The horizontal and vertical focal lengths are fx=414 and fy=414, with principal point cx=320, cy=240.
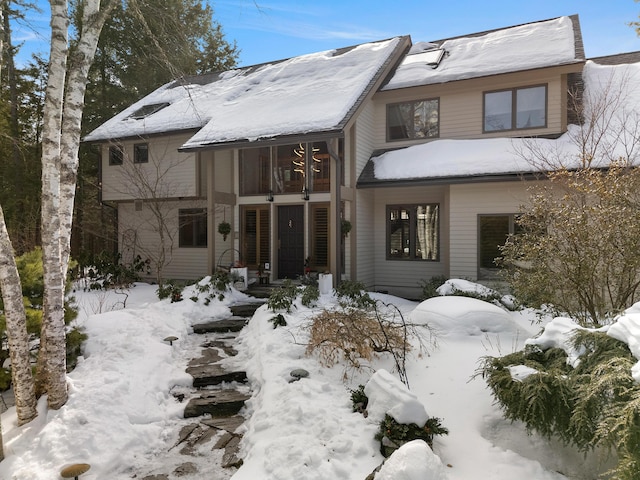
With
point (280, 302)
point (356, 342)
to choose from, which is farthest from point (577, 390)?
point (280, 302)

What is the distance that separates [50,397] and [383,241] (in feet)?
31.4

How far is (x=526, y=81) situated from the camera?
1087 cm

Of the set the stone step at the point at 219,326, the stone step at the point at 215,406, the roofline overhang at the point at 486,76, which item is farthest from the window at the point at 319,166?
the stone step at the point at 215,406

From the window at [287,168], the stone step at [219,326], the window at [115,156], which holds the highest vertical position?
the window at [115,156]

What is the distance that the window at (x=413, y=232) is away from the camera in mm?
11820

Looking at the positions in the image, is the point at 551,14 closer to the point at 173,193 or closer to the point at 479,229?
the point at 479,229

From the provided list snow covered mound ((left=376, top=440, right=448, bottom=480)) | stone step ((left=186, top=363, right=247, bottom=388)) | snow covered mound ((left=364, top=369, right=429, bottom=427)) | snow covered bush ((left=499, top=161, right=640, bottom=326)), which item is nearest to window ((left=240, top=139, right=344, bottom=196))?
snow covered bush ((left=499, top=161, right=640, bottom=326))

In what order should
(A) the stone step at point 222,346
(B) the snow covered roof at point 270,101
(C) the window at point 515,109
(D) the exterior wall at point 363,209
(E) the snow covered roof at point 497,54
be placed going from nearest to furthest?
(A) the stone step at point 222,346, (B) the snow covered roof at point 270,101, (E) the snow covered roof at point 497,54, (C) the window at point 515,109, (D) the exterior wall at point 363,209

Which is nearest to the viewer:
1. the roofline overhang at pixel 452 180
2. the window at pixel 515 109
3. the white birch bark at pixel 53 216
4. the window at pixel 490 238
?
the white birch bark at pixel 53 216

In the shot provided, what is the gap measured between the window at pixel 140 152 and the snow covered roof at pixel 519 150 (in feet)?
24.4

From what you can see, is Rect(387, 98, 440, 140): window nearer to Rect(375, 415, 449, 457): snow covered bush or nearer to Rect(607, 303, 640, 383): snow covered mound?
Rect(607, 303, 640, 383): snow covered mound

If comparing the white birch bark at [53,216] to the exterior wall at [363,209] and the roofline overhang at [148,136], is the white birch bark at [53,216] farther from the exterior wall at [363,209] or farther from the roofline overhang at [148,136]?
the roofline overhang at [148,136]

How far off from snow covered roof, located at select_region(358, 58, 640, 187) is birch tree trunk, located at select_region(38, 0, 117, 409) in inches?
309

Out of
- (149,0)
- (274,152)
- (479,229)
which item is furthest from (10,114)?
(479,229)
